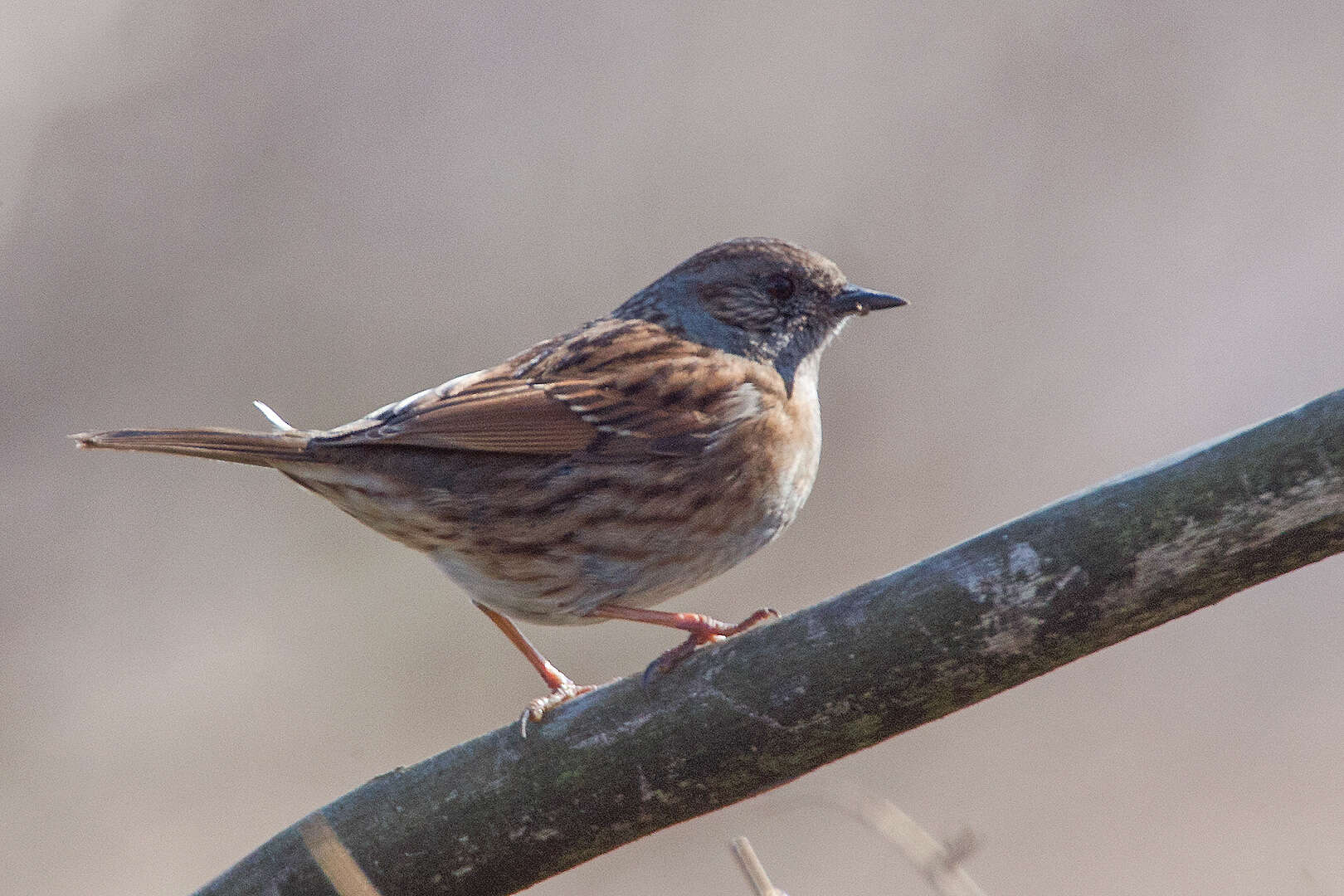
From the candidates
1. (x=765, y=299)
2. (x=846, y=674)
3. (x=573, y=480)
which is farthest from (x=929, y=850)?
(x=765, y=299)

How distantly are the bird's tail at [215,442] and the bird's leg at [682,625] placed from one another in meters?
0.75

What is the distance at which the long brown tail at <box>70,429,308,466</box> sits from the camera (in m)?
2.58

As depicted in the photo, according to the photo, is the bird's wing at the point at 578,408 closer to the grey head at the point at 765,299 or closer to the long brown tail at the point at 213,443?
the long brown tail at the point at 213,443

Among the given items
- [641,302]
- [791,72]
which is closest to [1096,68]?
[791,72]

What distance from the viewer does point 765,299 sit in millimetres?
3488

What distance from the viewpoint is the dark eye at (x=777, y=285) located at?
349 cm

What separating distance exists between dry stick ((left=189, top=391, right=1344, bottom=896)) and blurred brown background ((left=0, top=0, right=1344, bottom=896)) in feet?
9.15

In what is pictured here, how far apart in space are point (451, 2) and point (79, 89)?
1812mm

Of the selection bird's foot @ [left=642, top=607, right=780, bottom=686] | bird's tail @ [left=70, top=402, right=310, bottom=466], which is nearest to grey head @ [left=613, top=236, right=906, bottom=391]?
bird's foot @ [left=642, top=607, right=780, bottom=686]

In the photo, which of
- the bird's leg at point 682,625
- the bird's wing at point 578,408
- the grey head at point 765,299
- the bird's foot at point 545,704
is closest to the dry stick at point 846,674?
the bird's foot at point 545,704

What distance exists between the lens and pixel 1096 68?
6883mm

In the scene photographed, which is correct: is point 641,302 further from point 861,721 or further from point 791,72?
point 791,72

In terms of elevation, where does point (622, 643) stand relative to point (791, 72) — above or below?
below

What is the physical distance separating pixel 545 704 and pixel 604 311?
159 inches
